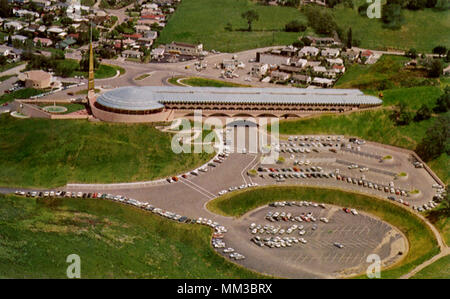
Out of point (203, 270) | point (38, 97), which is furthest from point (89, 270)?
point (38, 97)

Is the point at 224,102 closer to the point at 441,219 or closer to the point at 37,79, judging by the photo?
the point at 37,79

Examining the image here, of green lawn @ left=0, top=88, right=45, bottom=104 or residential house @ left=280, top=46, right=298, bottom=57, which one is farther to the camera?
residential house @ left=280, top=46, right=298, bottom=57

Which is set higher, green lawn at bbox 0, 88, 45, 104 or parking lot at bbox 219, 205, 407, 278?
green lawn at bbox 0, 88, 45, 104

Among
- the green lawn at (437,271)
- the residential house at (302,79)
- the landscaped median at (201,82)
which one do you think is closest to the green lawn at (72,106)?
the landscaped median at (201,82)

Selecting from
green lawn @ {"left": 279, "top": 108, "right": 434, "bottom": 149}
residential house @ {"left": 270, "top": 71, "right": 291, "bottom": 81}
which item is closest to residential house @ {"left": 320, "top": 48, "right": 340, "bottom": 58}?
residential house @ {"left": 270, "top": 71, "right": 291, "bottom": 81}

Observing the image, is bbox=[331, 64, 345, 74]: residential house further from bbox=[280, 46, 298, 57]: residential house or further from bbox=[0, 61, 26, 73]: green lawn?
bbox=[0, 61, 26, 73]: green lawn

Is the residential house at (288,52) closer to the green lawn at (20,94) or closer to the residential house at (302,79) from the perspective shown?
the residential house at (302,79)
